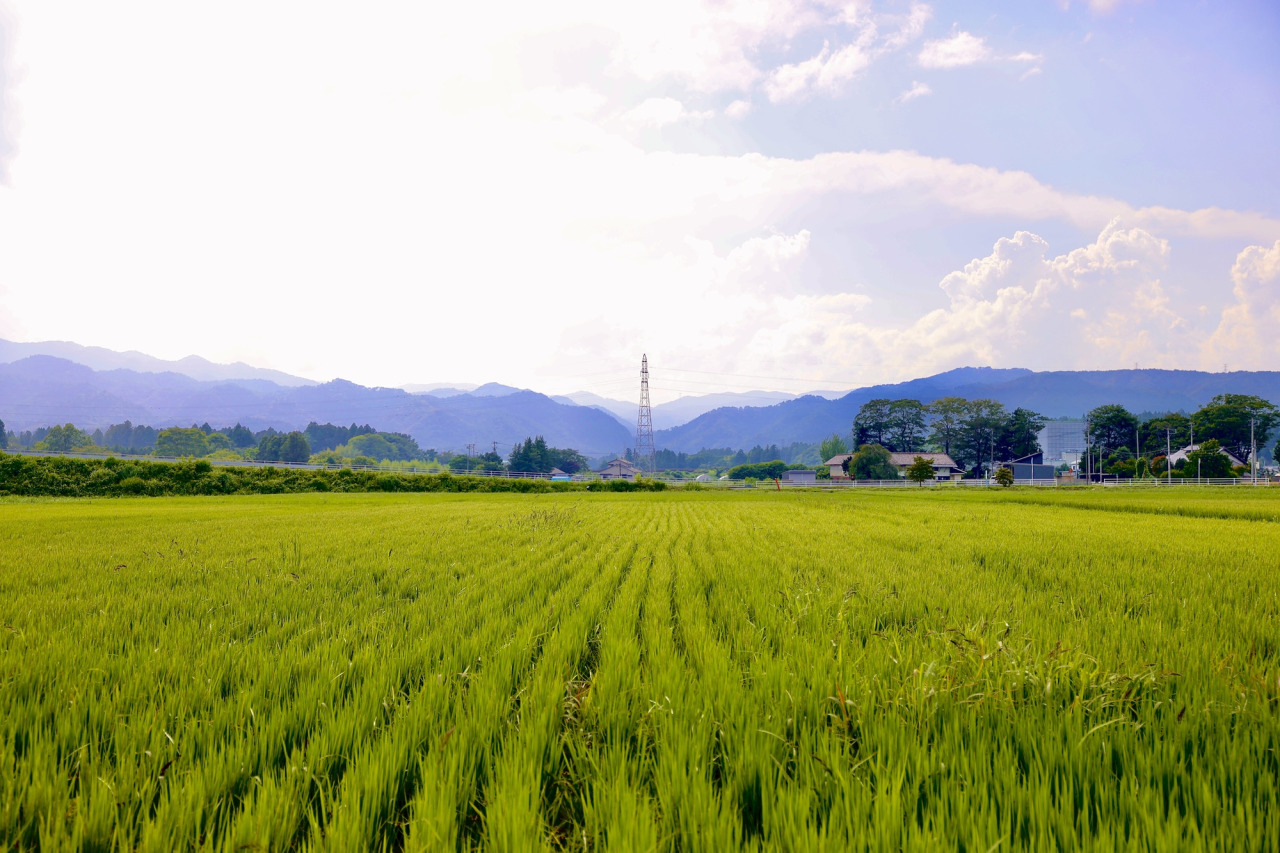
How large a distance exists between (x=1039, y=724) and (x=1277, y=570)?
686 cm

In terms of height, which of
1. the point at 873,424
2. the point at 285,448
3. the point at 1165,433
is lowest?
the point at 285,448

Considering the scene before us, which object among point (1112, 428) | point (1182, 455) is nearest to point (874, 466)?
point (1112, 428)

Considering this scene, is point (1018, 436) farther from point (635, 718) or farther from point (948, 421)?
point (635, 718)

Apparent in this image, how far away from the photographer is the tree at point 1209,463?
207 ft

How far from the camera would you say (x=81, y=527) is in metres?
10.7

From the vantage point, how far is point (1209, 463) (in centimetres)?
6400

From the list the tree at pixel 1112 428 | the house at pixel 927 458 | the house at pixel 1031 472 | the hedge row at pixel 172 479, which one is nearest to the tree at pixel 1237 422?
the tree at pixel 1112 428

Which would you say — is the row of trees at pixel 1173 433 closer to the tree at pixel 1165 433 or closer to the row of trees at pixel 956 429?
the tree at pixel 1165 433

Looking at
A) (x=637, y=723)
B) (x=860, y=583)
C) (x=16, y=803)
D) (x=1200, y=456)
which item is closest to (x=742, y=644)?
(x=637, y=723)

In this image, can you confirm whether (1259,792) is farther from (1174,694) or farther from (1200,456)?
(1200,456)

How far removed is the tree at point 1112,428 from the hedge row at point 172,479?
345 feet

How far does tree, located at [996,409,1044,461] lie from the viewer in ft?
316

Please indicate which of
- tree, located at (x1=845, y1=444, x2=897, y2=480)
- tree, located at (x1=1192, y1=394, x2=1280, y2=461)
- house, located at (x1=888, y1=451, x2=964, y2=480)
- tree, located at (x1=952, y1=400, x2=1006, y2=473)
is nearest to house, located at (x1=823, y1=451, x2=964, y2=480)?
house, located at (x1=888, y1=451, x2=964, y2=480)

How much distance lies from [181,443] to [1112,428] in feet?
610
